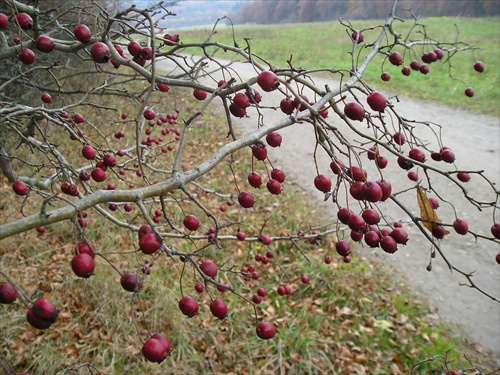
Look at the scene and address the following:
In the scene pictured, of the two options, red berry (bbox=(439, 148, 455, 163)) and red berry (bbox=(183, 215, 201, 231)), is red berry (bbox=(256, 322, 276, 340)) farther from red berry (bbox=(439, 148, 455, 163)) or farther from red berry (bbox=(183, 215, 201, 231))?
red berry (bbox=(439, 148, 455, 163))

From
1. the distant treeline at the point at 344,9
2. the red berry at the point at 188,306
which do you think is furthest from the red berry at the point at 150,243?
the distant treeline at the point at 344,9

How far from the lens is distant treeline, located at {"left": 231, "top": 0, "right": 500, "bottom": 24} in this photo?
25719 millimetres

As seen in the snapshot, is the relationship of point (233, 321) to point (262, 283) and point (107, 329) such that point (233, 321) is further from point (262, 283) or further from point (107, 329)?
point (107, 329)

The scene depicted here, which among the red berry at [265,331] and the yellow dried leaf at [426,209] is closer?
the yellow dried leaf at [426,209]

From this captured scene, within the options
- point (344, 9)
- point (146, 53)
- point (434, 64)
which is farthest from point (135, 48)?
point (344, 9)

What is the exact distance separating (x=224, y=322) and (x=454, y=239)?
3317 mm

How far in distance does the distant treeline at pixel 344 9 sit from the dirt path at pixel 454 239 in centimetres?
1486

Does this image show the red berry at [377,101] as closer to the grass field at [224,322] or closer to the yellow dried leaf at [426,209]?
the yellow dried leaf at [426,209]

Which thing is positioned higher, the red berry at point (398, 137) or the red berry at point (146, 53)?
the red berry at point (146, 53)

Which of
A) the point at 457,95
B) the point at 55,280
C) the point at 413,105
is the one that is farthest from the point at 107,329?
the point at 457,95

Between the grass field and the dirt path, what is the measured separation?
0.26m

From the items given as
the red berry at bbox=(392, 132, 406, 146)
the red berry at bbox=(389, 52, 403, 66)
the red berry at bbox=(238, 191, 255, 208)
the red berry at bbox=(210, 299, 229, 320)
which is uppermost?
the red berry at bbox=(389, 52, 403, 66)

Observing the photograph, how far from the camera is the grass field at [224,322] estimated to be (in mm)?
3439

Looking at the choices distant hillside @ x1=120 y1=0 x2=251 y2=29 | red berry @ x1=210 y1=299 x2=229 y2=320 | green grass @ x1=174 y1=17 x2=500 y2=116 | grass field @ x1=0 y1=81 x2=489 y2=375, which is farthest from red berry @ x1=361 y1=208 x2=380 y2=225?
green grass @ x1=174 y1=17 x2=500 y2=116
